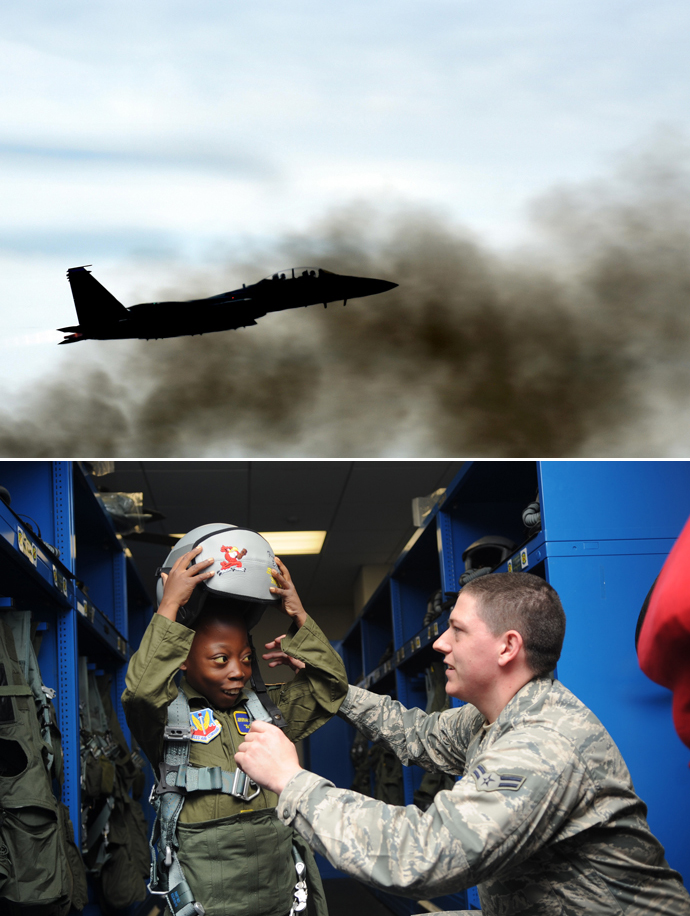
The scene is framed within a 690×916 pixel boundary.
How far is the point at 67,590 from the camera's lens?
11.4 ft

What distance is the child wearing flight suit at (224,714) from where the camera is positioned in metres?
2.08

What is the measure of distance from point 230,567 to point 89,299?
3188 millimetres

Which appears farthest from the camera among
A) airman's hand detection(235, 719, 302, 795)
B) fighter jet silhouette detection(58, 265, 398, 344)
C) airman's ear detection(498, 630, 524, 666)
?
fighter jet silhouette detection(58, 265, 398, 344)

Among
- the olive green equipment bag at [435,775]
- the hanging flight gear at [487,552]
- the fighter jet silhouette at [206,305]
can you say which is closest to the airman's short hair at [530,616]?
the hanging flight gear at [487,552]

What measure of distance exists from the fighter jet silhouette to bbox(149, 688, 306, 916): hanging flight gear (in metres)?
3.15

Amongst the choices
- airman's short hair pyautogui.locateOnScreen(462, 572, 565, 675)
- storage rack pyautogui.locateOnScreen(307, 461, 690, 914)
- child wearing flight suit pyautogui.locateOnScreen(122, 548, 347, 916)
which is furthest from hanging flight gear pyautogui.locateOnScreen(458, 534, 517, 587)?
airman's short hair pyautogui.locateOnScreen(462, 572, 565, 675)

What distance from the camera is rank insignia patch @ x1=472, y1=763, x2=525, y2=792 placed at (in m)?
1.42

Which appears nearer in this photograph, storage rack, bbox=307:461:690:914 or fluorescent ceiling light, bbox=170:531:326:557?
storage rack, bbox=307:461:690:914

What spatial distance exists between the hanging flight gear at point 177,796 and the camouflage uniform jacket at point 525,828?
70 cm

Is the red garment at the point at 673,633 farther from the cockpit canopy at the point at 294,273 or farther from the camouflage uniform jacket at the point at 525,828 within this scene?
the cockpit canopy at the point at 294,273

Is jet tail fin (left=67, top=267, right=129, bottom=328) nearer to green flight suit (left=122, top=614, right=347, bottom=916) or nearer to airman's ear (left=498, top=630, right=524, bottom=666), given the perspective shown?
green flight suit (left=122, top=614, right=347, bottom=916)

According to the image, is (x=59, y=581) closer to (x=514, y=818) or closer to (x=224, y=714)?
(x=224, y=714)

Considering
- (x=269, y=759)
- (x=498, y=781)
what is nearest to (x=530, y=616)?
(x=498, y=781)

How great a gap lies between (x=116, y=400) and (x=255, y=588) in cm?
474
